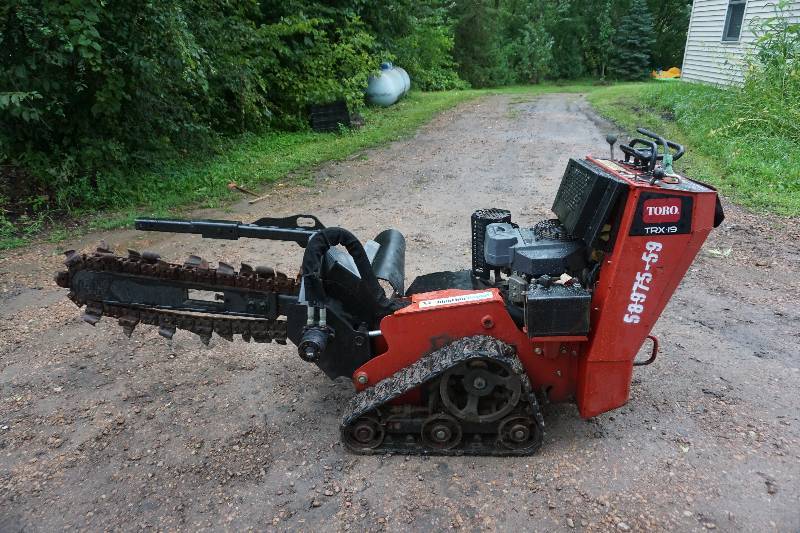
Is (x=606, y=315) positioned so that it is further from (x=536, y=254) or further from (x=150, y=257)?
(x=150, y=257)

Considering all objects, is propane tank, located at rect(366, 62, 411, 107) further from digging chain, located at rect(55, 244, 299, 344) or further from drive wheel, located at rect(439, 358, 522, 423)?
drive wheel, located at rect(439, 358, 522, 423)

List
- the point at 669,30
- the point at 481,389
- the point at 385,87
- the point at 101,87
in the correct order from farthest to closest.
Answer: the point at 669,30, the point at 385,87, the point at 101,87, the point at 481,389

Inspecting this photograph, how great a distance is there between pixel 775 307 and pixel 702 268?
903 millimetres

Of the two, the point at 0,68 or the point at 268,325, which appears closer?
the point at 268,325

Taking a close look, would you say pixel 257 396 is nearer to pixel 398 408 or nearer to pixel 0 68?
pixel 398 408

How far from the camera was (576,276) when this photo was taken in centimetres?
323

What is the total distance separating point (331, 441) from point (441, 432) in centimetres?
A: 67

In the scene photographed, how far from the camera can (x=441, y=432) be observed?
3131mm

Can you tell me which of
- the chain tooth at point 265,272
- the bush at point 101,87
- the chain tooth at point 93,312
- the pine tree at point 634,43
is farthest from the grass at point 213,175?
the pine tree at point 634,43

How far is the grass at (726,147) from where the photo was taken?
766cm

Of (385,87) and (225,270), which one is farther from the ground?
(225,270)

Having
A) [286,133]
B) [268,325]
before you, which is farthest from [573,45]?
[268,325]

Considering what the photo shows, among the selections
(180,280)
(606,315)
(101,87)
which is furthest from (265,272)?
(101,87)

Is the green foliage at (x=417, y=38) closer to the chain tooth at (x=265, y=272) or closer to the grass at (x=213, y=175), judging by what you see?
the grass at (x=213, y=175)
